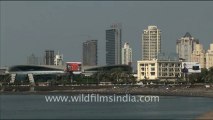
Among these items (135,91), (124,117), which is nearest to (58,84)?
(135,91)

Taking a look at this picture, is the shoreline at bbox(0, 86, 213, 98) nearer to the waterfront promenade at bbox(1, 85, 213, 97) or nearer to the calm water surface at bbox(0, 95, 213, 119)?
the waterfront promenade at bbox(1, 85, 213, 97)

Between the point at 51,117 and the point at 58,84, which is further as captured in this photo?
the point at 58,84

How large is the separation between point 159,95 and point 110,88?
22.6 metres

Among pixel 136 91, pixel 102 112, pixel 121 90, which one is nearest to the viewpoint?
pixel 102 112

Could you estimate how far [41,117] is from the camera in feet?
235

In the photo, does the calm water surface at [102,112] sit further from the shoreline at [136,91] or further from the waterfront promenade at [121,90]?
the waterfront promenade at [121,90]

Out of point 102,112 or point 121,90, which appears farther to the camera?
point 121,90

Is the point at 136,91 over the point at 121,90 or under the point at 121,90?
under

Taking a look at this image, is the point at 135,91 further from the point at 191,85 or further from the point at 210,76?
the point at 210,76

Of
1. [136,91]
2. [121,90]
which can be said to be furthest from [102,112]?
[121,90]

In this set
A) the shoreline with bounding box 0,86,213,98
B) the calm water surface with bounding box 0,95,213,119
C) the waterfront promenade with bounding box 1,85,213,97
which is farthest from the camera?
the waterfront promenade with bounding box 1,85,213,97

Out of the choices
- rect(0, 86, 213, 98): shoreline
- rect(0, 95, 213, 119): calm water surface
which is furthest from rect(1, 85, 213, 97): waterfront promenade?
rect(0, 95, 213, 119): calm water surface

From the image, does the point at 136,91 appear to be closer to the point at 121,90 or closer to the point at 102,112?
the point at 121,90

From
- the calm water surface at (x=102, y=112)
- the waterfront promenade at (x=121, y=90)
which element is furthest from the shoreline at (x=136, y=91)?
the calm water surface at (x=102, y=112)
